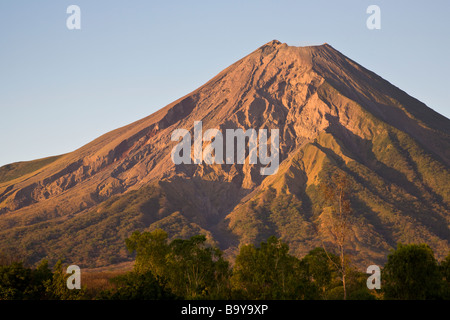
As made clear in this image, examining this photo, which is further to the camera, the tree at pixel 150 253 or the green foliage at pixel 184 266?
the tree at pixel 150 253

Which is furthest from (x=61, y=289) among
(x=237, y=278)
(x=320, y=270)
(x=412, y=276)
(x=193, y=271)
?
(x=412, y=276)

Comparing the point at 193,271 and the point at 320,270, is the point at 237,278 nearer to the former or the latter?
the point at 193,271

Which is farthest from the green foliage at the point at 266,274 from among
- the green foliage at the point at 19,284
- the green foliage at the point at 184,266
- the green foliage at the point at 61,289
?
the green foliage at the point at 19,284

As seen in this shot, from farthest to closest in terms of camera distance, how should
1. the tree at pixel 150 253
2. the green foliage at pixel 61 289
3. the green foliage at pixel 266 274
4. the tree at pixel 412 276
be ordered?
the tree at pixel 150 253
the green foliage at pixel 61 289
the green foliage at pixel 266 274
the tree at pixel 412 276

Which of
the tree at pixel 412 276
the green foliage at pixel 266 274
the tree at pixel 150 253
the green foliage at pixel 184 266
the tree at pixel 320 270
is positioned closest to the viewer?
the tree at pixel 412 276

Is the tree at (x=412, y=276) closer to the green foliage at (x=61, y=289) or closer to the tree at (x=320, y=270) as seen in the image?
the tree at (x=320, y=270)

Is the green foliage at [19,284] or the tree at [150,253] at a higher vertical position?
the tree at [150,253]
